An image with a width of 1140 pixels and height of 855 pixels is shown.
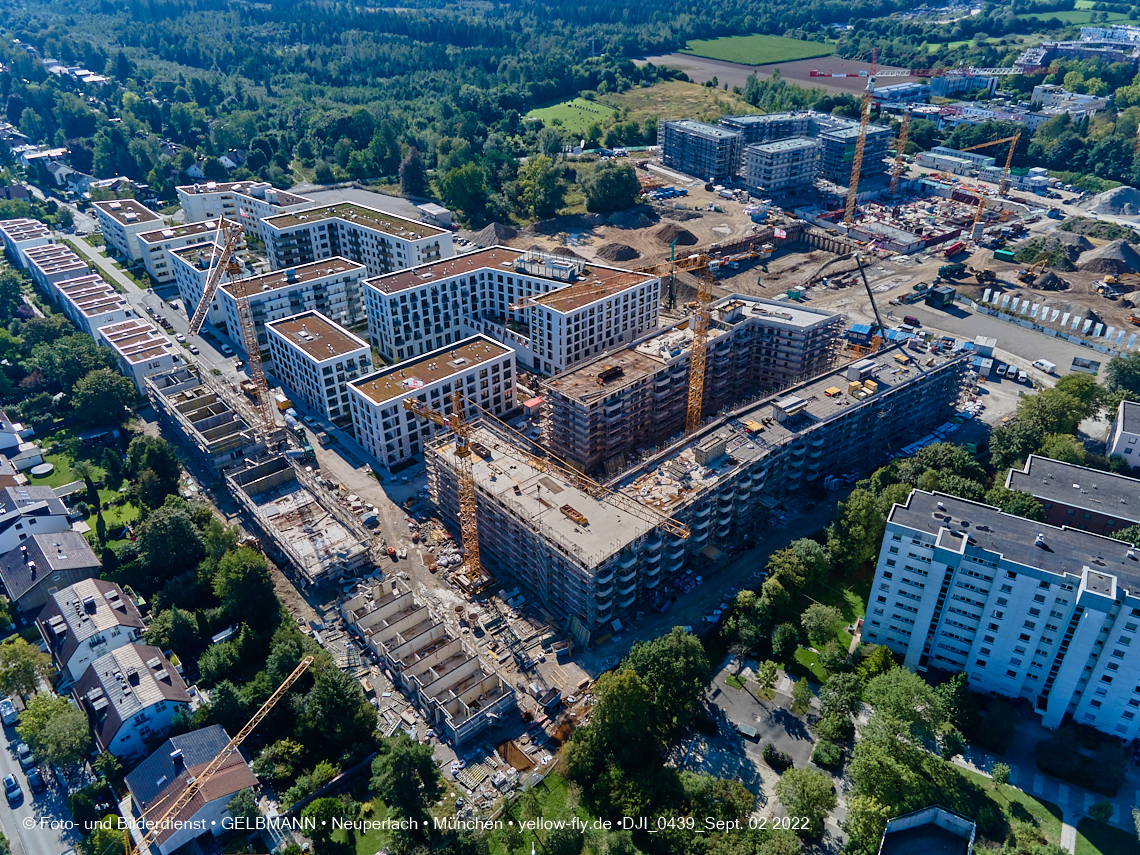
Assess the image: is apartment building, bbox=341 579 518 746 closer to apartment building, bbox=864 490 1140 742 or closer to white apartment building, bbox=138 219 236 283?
apartment building, bbox=864 490 1140 742

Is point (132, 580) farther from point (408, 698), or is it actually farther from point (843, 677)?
point (843, 677)

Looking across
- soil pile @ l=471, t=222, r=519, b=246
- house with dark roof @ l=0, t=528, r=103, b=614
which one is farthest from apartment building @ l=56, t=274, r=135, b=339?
soil pile @ l=471, t=222, r=519, b=246

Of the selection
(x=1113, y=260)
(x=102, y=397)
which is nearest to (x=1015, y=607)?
(x=102, y=397)

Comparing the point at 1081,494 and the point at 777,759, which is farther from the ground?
the point at 1081,494

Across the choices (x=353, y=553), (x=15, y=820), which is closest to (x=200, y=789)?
(x=15, y=820)

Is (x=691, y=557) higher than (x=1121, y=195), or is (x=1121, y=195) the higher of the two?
(x=1121, y=195)

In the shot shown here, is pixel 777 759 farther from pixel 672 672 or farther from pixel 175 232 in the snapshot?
pixel 175 232

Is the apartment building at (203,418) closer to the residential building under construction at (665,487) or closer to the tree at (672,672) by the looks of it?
the residential building under construction at (665,487)
